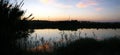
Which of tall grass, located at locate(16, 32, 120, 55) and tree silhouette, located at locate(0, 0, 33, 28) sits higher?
tree silhouette, located at locate(0, 0, 33, 28)

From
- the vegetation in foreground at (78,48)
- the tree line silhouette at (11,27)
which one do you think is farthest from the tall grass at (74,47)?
the tree line silhouette at (11,27)

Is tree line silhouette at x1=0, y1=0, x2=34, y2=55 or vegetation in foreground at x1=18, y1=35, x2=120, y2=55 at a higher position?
tree line silhouette at x1=0, y1=0, x2=34, y2=55

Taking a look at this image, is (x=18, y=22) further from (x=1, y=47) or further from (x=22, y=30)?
(x=1, y=47)

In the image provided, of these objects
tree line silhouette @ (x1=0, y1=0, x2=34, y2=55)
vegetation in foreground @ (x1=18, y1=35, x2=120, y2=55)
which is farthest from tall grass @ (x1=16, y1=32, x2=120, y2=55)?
tree line silhouette @ (x1=0, y1=0, x2=34, y2=55)

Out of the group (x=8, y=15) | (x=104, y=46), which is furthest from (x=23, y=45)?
(x=104, y=46)

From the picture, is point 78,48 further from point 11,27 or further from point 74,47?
point 11,27

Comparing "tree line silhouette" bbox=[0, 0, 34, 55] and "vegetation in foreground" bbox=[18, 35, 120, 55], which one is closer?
"tree line silhouette" bbox=[0, 0, 34, 55]

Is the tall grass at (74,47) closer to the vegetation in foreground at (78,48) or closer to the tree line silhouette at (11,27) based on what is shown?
the vegetation in foreground at (78,48)

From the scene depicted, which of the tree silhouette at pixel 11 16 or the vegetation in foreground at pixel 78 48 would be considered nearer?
the tree silhouette at pixel 11 16

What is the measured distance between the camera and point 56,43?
12.4 metres

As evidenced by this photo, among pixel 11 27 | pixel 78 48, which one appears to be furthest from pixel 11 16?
pixel 78 48

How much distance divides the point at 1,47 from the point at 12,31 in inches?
48.7

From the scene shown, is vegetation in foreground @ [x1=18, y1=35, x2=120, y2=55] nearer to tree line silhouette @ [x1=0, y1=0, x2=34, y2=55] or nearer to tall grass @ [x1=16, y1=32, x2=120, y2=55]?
tall grass @ [x1=16, y1=32, x2=120, y2=55]

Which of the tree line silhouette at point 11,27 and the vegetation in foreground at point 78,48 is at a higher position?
the tree line silhouette at point 11,27
